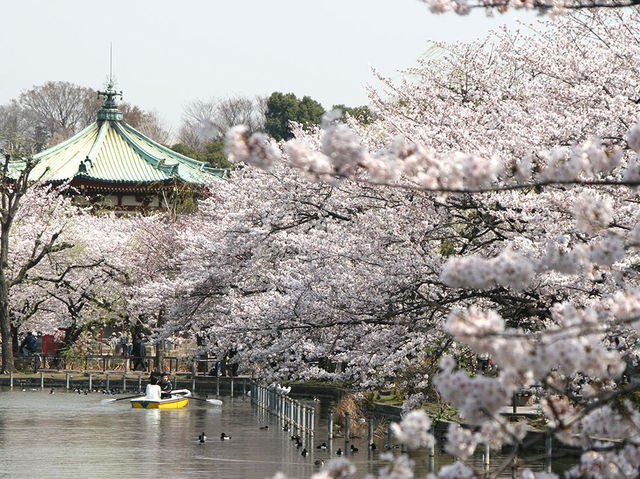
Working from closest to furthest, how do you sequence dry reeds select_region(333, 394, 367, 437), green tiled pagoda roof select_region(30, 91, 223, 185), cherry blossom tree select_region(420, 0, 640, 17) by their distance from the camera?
1. cherry blossom tree select_region(420, 0, 640, 17)
2. dry reeds select_region(333, 394, 367, 437)
3. green tiled pagoda roof select_region(30, 91, 223, 185)

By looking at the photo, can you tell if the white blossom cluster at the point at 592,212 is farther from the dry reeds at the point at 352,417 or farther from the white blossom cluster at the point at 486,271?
the dry reeds at the point at 352,417

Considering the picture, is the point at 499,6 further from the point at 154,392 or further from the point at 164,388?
the point at 164,388

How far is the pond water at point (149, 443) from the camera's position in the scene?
20062 millimetres

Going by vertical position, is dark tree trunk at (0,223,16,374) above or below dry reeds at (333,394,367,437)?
above

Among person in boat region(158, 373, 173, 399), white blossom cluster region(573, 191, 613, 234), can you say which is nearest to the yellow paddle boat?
person in boat region(158, 373, 173, 399)

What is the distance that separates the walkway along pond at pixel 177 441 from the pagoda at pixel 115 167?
20502 mm

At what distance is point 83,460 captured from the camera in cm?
2141

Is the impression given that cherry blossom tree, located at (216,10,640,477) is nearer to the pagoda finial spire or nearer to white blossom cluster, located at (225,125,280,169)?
white blossom cluster, located at (225,125,280,169)

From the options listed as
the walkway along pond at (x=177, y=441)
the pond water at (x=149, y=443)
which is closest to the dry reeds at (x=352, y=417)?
the walkway along pond at (x=177, y=441)

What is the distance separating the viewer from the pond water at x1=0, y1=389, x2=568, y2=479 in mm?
20062

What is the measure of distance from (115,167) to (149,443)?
35.5m

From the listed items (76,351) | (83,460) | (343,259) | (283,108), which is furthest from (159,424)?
(283,108)

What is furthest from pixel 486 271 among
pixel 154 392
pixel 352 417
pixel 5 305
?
pixel 5 305

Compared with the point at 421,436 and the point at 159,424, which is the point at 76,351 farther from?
the point at 421,436
